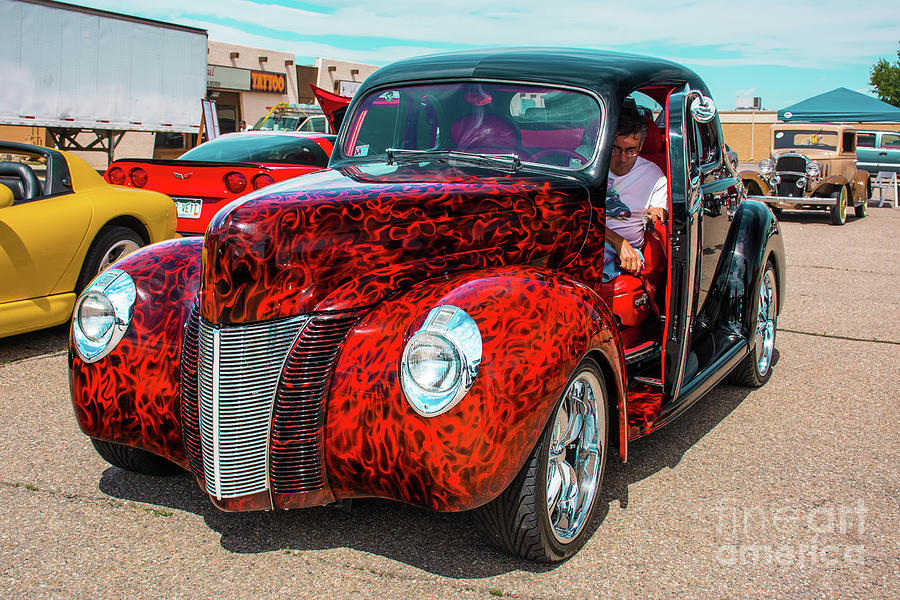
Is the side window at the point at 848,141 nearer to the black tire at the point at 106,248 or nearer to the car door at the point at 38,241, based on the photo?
the black tire at the point at 106,248

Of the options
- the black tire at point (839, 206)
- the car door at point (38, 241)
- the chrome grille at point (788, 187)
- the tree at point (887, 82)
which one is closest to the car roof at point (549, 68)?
the car door at point (38, 241)

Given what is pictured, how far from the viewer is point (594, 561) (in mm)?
3012

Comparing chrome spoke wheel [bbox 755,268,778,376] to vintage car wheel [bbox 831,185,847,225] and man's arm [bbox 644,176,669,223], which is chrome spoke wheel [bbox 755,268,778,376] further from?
vintage car wheel [bbox 831,185,847,225]

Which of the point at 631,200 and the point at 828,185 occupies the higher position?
the point at 828,185

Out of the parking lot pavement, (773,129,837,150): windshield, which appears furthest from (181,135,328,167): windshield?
(773,129,837,150): windshield

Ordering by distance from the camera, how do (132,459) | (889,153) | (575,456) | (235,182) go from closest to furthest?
(575,456) < (132,459) < (235,182) < (889,153)

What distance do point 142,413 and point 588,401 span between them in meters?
1.71

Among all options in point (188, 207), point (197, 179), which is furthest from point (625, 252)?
point (188, 207)

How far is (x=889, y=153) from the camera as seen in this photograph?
23.3 metres

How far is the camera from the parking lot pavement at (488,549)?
9.21 ft

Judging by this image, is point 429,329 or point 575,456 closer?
point 429,329

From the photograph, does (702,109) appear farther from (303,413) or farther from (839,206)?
(839,206)

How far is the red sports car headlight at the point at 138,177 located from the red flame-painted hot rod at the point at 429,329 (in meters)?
4.78

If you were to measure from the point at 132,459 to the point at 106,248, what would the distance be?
3.01m
